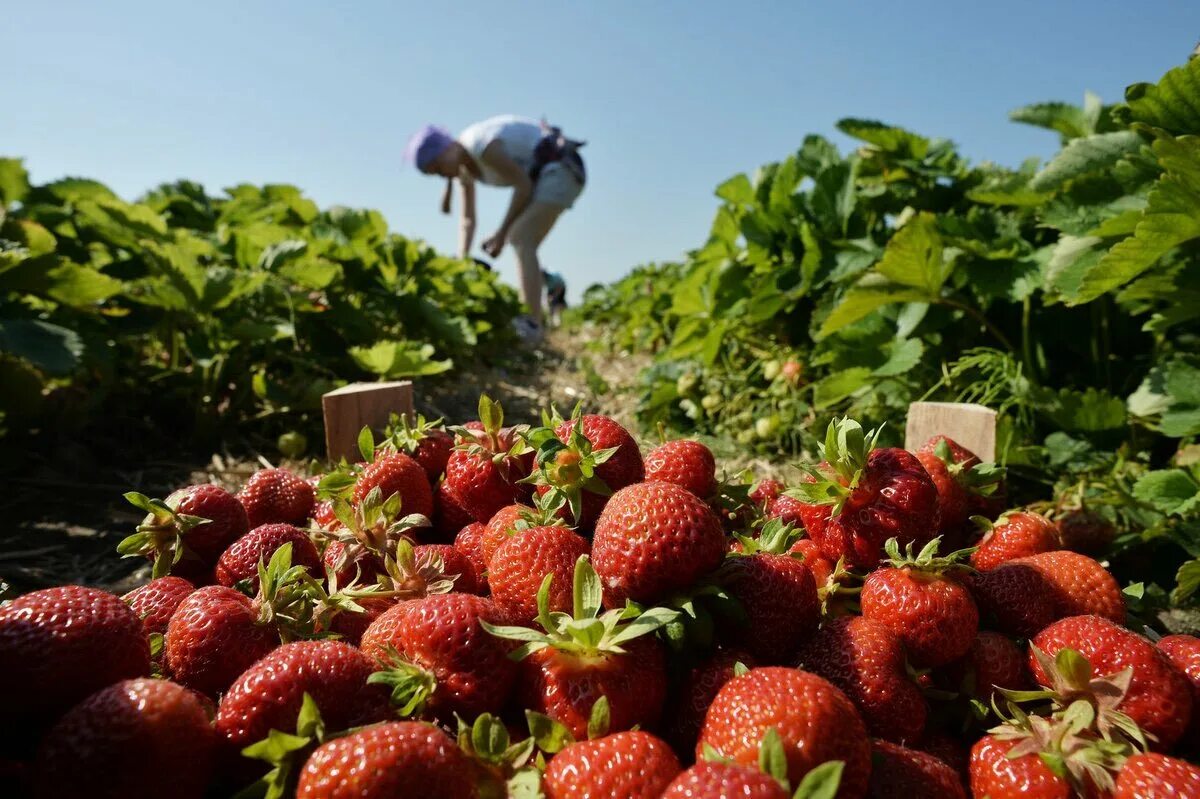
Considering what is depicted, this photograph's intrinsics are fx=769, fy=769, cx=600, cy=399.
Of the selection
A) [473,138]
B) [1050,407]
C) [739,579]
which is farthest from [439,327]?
[473,138]

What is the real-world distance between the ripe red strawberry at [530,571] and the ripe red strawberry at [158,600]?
518 mm

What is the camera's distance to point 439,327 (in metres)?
Result: 4.68

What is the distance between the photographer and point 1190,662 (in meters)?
1.08

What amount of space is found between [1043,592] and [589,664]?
752 mm

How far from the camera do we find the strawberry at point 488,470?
1341 mm

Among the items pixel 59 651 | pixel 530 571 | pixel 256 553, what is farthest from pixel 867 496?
pixel 59 651

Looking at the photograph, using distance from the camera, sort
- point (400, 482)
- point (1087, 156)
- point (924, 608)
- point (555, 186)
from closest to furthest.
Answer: point (924, 608) < point (400, 482) < point (1087, 156) < point (555, 186)

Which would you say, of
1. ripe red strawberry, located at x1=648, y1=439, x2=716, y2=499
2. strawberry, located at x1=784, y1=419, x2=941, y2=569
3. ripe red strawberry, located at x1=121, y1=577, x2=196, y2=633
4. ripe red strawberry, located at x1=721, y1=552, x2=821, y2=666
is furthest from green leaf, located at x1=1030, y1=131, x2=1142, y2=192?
ripe red strawberry, located at x1=121, y1=577, x2=196, y2=633

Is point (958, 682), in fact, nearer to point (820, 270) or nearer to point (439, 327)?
point (820, 270)

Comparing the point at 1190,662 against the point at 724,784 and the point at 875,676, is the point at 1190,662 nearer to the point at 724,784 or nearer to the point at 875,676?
the point at 875,676

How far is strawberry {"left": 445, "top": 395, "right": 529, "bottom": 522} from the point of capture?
1.34 meters

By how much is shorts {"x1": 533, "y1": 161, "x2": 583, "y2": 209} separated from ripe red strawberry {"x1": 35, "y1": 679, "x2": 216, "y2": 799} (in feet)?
25.4

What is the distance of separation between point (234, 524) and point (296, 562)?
182 millimetres

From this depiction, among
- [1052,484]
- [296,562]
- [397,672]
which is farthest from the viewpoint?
[1052,484]
